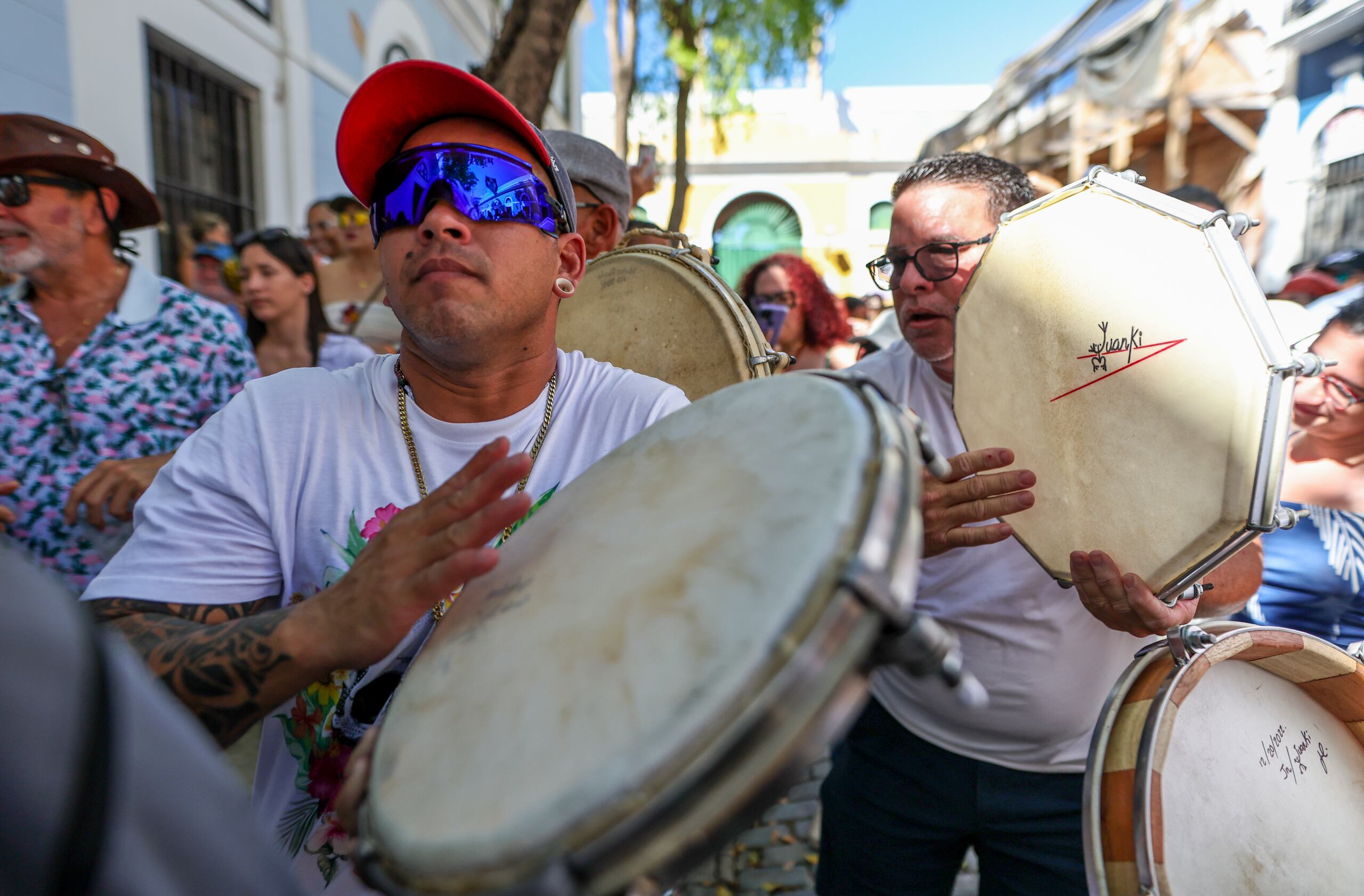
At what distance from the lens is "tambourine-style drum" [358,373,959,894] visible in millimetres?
612

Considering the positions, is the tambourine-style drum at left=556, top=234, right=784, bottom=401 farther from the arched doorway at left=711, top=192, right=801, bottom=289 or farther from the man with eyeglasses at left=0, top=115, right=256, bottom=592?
the arched doorway at left=711, top=192, right=801, bottom=289

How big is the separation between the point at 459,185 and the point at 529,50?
10.7 ft

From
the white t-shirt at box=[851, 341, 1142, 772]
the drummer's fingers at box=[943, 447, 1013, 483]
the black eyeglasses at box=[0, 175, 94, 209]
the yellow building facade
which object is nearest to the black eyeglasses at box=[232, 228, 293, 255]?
the black eyeglasses at box=[0, 175, 94, 209]

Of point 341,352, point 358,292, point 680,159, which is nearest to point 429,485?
point 341,352

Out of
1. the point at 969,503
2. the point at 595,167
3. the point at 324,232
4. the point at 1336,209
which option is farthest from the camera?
the point at 1336,209

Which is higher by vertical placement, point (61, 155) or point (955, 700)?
point (61, 155)

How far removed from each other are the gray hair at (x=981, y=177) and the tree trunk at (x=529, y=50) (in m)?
2.71

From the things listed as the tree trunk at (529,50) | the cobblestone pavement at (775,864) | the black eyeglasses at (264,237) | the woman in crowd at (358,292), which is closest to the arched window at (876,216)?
the woman in crowd at (358,292)

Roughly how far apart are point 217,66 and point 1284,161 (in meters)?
11.5

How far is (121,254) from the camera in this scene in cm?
A: 309

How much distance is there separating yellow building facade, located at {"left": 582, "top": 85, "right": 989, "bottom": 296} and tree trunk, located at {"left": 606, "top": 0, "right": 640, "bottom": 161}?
11.8 meters

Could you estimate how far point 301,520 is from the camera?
1.38 meters

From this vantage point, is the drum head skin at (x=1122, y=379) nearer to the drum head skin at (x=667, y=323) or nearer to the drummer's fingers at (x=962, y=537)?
the drummer's fingers at (x=962, y=537)

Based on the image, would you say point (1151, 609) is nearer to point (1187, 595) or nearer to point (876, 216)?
point (1187, 595)
